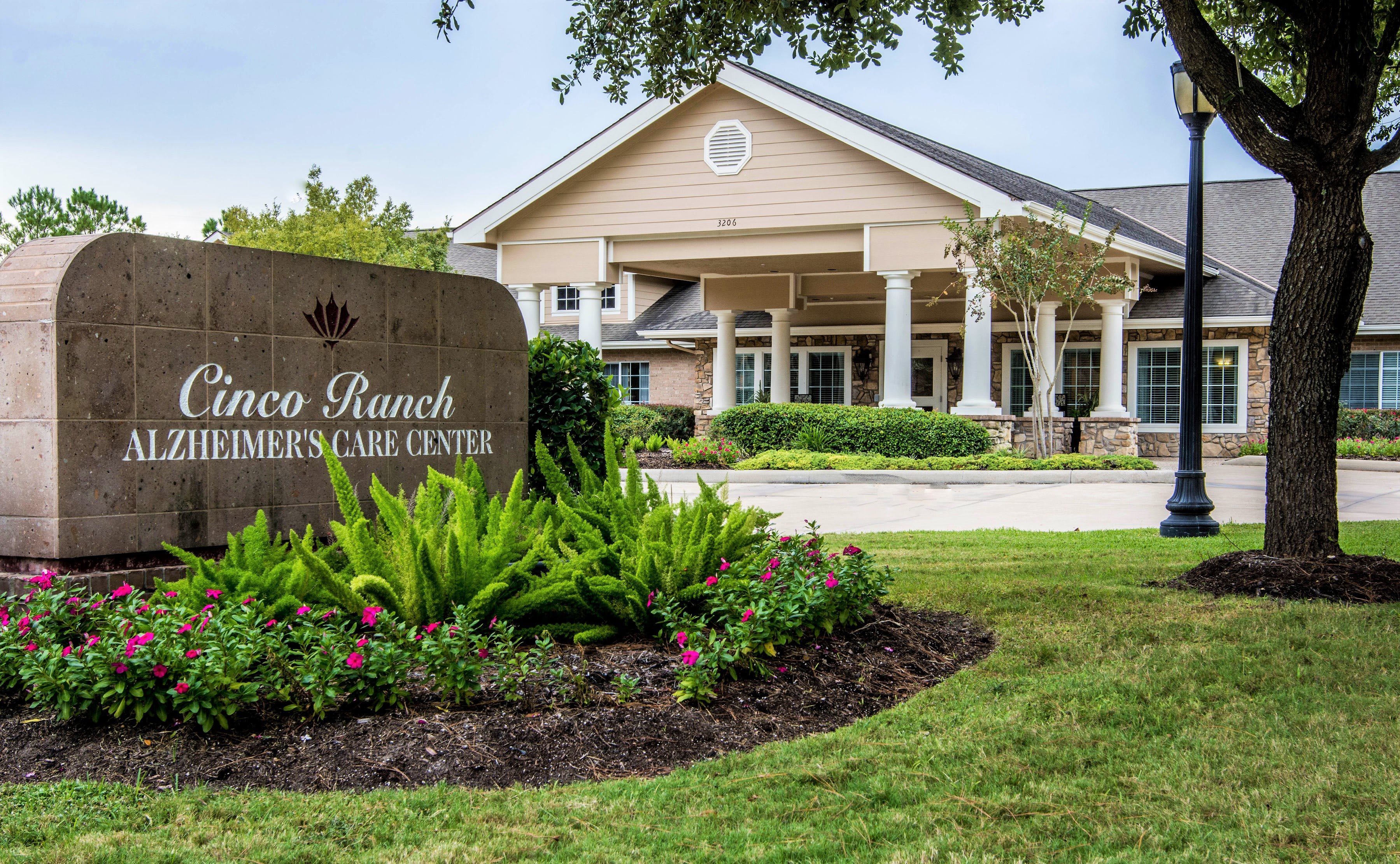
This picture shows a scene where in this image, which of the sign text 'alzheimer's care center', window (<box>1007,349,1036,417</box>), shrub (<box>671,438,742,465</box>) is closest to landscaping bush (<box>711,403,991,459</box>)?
shrub (<box>671,438,742,465</box>)

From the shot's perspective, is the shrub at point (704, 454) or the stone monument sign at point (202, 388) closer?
the stone monument sign at point (202, 388)

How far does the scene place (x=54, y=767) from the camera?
12.3ft

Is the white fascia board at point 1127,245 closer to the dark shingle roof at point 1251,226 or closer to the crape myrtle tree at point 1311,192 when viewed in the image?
the dark shingle roof at point 1251,226

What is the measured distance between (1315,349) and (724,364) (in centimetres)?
1932

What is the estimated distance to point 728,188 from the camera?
2062 cm

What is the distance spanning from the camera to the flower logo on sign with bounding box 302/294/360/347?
6.30m

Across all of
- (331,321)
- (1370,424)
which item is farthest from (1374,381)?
(331,321)

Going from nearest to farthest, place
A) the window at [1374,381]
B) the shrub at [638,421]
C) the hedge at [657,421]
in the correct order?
the window at [1374,381], the shrub at [638,421], the hedge at [657,421]

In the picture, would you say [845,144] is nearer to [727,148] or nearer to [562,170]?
[727,148]

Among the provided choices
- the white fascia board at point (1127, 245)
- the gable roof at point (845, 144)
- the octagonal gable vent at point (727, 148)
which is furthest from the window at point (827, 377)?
the octagonal gable vent at point (727, 148)

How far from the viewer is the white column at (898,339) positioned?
2006 centimetres

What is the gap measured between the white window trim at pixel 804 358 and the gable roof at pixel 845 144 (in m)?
5.65

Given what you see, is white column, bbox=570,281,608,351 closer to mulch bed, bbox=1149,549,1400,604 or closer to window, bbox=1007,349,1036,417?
window, bbox=1007,349,1036,417

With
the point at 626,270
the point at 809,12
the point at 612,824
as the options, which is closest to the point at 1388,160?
the point at 809,12
